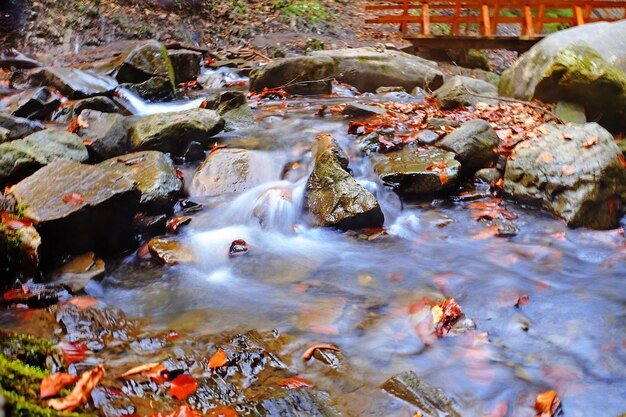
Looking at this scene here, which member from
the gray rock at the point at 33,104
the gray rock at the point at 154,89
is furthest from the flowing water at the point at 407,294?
the gray rock at the point at 154,89

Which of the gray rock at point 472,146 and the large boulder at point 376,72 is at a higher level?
the large boulder at point 376,72

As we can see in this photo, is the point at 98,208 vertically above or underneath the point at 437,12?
underneath

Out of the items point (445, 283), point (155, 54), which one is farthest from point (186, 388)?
point (155, 54)

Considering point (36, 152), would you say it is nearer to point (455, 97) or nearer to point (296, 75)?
point (296, 75)

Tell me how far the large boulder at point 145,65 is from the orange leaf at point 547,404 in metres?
8.28

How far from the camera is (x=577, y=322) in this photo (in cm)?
335

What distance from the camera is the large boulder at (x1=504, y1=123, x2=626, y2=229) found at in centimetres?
477

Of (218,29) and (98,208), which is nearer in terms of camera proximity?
(98,208)

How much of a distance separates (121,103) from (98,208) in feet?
14.7

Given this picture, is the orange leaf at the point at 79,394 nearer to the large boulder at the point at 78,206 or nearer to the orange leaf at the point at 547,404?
the large boulder at the point at 78,206

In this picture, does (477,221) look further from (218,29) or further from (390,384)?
(218,29)

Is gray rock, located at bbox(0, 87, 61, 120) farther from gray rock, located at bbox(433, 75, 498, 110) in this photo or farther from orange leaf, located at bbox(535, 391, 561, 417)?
orange leaf, located at bbox(535, 391, 561, 417)

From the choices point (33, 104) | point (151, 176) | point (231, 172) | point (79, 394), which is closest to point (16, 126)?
point (33, 104)

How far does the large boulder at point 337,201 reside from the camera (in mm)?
4633
